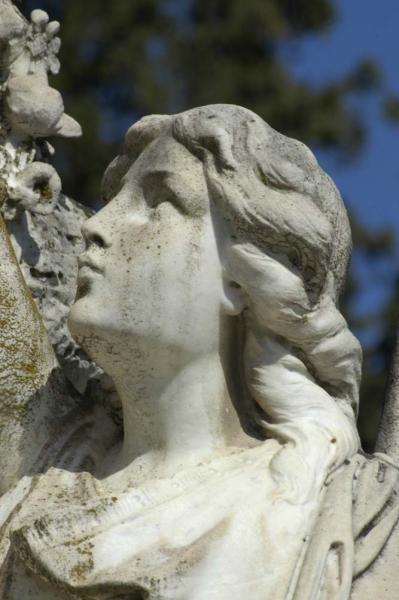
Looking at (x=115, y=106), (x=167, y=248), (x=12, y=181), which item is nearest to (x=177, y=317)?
(x=167, y=248)

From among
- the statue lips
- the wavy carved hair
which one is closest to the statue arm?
the statue lips

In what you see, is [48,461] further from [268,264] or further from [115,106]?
[115,106]

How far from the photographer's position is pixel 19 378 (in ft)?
15.2

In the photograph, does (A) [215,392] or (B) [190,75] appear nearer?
(A) [215,392]

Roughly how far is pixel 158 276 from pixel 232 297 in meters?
0.19

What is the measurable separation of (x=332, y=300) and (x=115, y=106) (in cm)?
919

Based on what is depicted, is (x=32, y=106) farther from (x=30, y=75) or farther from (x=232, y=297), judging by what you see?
(x=232, y=297)

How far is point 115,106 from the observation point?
44.2ft

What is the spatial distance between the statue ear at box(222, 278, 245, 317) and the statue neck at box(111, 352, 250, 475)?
4.5 inches

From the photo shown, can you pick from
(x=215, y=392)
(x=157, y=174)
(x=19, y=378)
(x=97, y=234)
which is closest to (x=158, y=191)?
(x=157, y=174)

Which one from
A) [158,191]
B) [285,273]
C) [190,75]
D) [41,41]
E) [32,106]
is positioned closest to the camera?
[285,273]

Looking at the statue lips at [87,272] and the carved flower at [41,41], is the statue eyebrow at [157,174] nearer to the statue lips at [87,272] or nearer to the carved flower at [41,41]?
the statue lips at [87,272]

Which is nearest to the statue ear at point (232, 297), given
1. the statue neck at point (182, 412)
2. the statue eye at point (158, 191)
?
the statue neck at point (182, 412)

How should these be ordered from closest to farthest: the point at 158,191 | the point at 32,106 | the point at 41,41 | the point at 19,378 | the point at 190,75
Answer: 1. the point at 158,191
2. the point at 19,378
3. the point at 32,106
4. the point at 41,41
5. the point at 190,75
